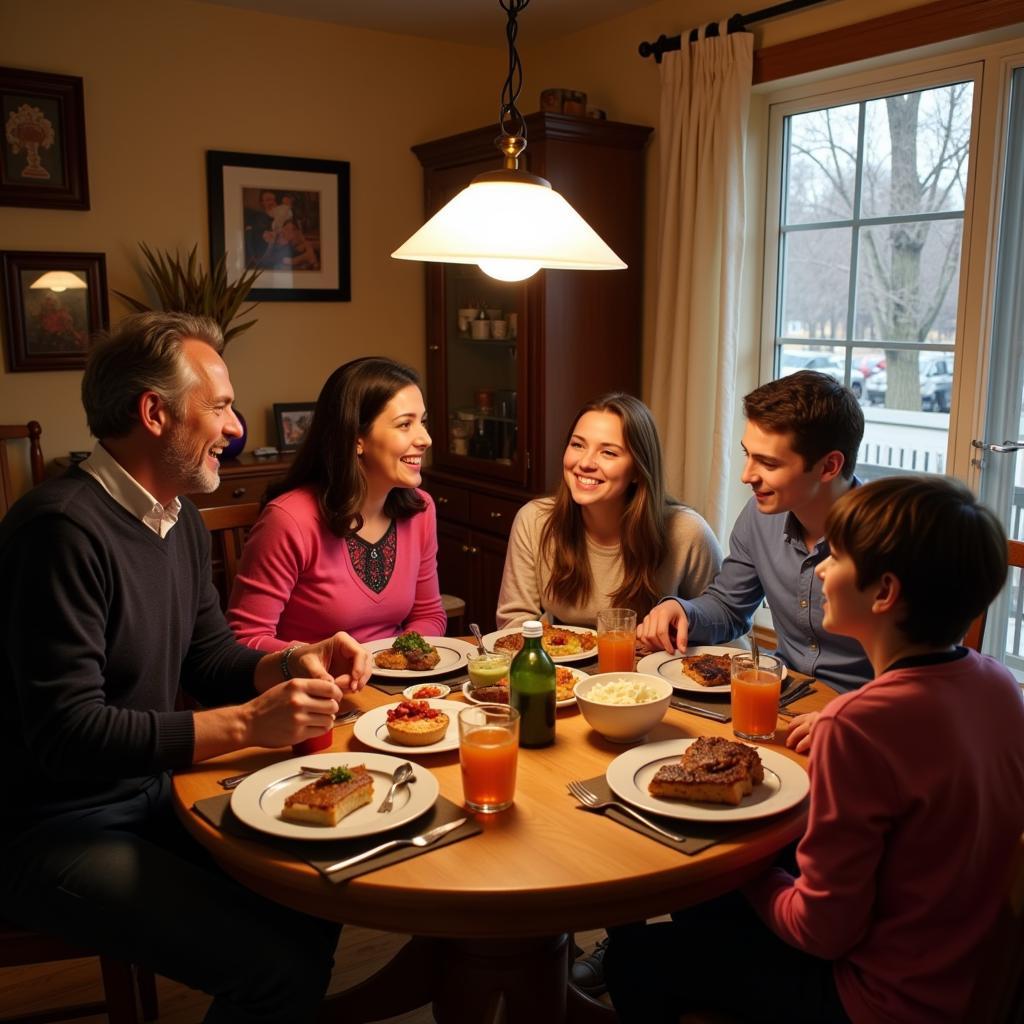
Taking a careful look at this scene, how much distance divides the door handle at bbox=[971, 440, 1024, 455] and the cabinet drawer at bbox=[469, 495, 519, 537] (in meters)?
1.63

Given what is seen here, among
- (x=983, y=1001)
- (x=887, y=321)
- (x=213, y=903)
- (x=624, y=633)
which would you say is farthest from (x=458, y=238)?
(x=887, y=321)

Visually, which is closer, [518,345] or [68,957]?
[68,957]

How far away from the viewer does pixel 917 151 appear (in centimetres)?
311

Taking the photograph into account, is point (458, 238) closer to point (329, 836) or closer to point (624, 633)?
point (624, 633)

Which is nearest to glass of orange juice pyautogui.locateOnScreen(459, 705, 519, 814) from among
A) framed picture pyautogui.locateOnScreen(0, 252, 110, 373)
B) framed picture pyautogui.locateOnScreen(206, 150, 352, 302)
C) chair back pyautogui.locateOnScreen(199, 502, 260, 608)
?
chair back pyautogui.locateOnScreen(199, 502, 260, 608)

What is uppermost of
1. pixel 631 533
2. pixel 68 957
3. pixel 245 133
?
pixel 245 133

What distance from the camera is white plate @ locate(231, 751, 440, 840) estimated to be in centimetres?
125

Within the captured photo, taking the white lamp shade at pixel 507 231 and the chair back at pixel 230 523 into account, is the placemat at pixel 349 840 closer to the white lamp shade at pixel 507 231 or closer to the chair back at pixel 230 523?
the white lamp shade at pixel 507 231

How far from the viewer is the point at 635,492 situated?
7.66 ft

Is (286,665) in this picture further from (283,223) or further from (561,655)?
(283,223)

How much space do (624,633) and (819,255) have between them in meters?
2.20

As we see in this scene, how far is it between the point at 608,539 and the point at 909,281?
1.54 meters

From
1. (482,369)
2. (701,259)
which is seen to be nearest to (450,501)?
(482,369)

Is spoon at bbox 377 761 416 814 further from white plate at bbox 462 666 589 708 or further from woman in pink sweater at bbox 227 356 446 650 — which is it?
woman in pink sweater at bbox 227 356 446 650
